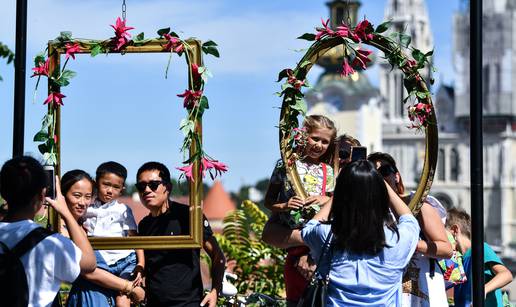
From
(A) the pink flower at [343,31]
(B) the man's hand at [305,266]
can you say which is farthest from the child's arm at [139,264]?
(A) the pink flower at [343,31]

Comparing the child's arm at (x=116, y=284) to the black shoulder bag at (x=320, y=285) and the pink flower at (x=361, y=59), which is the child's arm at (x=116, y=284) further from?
the pink flower at (x=361, y=59)

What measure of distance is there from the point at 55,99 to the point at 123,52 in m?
0.43

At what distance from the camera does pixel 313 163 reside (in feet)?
20.0

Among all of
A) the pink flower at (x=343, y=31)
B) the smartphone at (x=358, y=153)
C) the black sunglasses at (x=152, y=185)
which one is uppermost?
the pink flower at (x=343, y=31)

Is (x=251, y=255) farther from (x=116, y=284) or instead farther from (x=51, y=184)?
(x=51, y=184)

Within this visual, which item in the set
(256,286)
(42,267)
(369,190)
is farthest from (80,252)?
(256,286)

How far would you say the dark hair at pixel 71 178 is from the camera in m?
5.98

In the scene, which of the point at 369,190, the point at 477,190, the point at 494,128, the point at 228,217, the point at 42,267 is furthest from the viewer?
the point at 494,128

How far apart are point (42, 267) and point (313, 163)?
6.19 ft

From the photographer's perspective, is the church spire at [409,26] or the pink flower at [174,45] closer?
the pink flower at [174,45]

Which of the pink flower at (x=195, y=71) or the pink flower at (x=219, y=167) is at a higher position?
the pink flower at (x=195, y=71)

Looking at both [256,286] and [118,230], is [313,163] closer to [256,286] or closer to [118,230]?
[118,230]

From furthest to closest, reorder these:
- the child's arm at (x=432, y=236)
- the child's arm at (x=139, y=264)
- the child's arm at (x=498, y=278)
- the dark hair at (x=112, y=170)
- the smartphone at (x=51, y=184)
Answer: the child's arm at (x=498, y=278), the dark hair at (x=112, y=170), the child's arm at (x=139, y=264), the child's arm at (x=432, y=236), the smartphone at (x=51, y=184)

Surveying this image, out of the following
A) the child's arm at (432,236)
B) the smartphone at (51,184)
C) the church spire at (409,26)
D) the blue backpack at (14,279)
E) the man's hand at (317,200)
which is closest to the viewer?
the blue backpack at (14,279)
